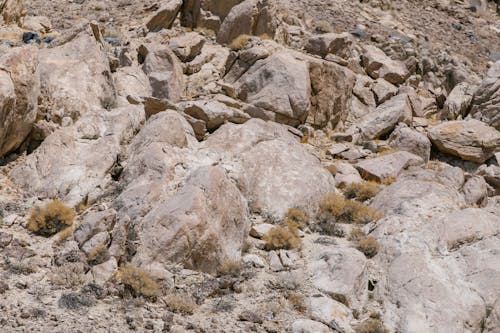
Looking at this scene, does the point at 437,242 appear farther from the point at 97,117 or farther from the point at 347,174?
the point at 97,117

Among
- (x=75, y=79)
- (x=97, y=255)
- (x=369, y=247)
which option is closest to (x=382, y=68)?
(x=369, y=247)

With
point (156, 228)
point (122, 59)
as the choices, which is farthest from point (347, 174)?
point (122, 59)

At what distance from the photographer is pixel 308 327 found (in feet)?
34.2

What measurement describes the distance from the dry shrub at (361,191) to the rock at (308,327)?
6.28 meters

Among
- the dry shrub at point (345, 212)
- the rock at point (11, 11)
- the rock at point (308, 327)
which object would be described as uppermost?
the rock at point (11, 11)

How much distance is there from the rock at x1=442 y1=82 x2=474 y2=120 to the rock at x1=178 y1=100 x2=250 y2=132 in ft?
35.6

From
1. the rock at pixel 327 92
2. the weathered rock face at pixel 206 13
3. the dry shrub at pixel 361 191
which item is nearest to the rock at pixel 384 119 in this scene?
the rock at pixel 327 92

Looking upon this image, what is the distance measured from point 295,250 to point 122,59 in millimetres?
12108

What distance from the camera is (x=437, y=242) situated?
13016 mm

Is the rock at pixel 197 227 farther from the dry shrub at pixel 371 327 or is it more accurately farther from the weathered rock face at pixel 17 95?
the weathered rock face at pixel 17 95

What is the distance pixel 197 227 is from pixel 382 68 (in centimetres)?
1637

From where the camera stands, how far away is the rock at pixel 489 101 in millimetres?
21962

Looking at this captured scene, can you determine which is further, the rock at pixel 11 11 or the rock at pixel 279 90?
the rock at pixel 11 11

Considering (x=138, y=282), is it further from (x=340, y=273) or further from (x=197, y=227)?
(x=340, y=273)
